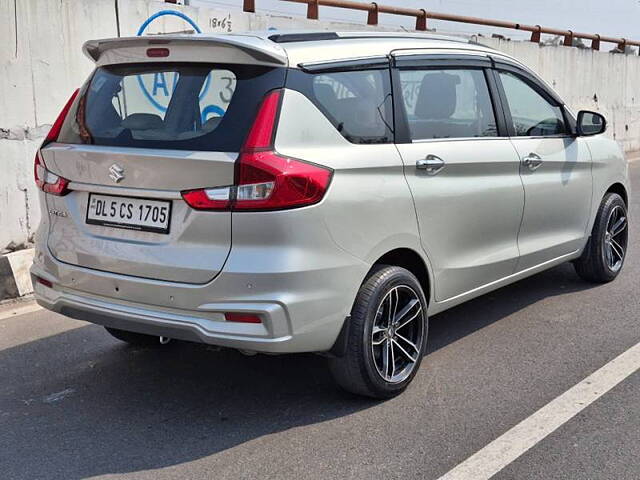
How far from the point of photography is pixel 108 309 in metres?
3.85

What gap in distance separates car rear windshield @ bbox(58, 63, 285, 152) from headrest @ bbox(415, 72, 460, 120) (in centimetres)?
108

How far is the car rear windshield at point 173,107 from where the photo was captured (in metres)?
3.65

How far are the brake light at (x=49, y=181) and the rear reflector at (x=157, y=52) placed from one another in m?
0.73

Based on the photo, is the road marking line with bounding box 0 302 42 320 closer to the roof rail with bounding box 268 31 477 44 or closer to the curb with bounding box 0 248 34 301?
the curb with bounding box 0 248 34 301

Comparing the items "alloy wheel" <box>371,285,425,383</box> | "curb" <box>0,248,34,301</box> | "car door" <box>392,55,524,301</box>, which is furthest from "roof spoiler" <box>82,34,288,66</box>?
"curb" <box>0,248,34,301</box>

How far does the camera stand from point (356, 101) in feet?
13.3

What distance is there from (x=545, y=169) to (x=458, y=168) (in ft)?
3.52

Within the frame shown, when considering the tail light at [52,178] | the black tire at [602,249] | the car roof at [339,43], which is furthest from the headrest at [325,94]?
the black tire at [602,249]

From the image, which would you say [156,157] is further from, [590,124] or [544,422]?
[590,124]

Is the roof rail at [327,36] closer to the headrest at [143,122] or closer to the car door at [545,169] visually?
the headrest at [143,122]

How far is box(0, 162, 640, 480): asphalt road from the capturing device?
3508 mm

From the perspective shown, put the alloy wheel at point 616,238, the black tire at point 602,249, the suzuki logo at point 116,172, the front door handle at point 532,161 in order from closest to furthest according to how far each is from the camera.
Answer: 1. the suzuki logo at point 116,172
2. the front door handle at point 532,161
3. the black tire at point 602,249
4. the alloy wheel at point 616,238

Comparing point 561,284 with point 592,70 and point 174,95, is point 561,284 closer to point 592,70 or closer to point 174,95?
point 174,95

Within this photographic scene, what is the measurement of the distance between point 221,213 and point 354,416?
1188mm
